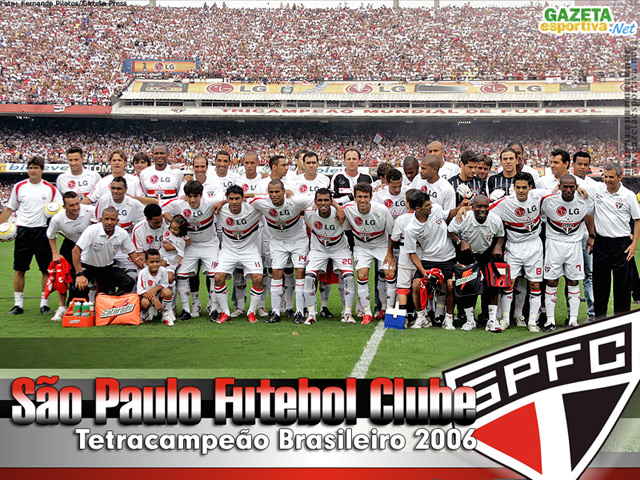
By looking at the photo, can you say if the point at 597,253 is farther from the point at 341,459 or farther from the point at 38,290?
the point at 38,290

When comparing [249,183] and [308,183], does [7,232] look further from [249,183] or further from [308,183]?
[308,183]

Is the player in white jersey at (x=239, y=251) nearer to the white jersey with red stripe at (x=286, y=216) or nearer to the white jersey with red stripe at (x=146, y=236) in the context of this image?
the white jersey with red stripe at (x=286, y=216)

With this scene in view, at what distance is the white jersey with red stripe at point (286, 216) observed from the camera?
26.8 ft

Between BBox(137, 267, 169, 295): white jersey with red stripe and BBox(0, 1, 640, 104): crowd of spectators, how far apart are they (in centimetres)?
3624

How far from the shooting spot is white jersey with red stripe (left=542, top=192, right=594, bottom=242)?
752cm

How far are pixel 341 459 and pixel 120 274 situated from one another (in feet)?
18.9

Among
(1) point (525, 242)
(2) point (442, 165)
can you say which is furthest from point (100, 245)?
(1) point (525, 242)

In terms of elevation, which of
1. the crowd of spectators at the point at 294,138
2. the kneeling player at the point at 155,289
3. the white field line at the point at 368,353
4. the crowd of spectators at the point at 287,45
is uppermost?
the crowd of spectators at the point at 287,45

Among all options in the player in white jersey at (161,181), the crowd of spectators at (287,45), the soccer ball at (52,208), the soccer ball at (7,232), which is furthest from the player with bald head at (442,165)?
the crowd of spectators at (287,45)

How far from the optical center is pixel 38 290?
11.8 meters

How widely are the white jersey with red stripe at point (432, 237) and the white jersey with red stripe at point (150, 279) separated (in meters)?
3.08

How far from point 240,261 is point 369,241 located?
169cm

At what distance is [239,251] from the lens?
8484mm

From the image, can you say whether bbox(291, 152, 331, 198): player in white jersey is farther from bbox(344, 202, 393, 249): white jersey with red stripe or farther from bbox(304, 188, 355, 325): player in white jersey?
bbox(344, 202, 393, 249): white jersey with red stripe
